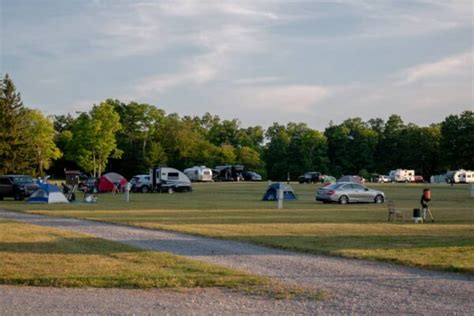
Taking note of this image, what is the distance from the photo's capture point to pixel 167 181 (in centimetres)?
5753

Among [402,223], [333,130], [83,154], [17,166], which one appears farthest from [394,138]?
[402,223]

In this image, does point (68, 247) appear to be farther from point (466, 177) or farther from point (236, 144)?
point (236, 144)

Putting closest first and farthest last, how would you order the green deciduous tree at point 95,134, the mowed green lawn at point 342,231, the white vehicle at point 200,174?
the mowed green lawn at point 342,231 < the white vehicle at point 200,174 < the green deciduous tree at point 95,134

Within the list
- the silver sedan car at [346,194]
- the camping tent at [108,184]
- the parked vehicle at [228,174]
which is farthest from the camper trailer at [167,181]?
the parked vehicle at [228,174]

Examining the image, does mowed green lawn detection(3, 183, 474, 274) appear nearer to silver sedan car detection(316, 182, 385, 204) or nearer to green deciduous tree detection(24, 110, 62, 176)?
silver sedan car detection(316, 182, 385, 204)

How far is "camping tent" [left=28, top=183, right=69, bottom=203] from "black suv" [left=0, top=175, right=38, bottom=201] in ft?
11.0

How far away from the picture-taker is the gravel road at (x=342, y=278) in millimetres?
9414

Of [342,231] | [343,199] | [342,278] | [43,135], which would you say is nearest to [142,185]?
[343,199]

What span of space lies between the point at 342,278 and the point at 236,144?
121676mm

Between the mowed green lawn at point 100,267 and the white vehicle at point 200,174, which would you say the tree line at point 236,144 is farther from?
the mowed green lawn at point 100,267

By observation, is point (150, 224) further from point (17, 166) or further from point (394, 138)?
point (394, 138)

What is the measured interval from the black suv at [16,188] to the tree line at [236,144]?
3874cm

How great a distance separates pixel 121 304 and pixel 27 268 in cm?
398

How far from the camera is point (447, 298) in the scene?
10.1 metres
